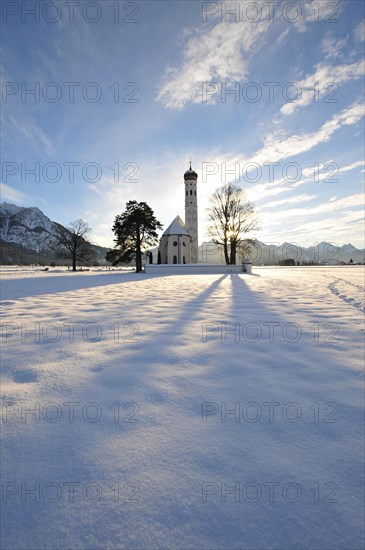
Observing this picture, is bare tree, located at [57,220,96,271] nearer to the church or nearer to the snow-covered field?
the church

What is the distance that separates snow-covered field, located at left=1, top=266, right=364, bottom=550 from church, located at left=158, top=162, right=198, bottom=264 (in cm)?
3716

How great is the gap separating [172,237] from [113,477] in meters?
40.2

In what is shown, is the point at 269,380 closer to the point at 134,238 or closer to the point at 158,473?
the point at 158,473

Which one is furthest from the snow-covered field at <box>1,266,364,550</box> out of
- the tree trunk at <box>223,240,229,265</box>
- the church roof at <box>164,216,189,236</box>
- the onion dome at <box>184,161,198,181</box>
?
the onion dome at <box>184,161,198,181</box>

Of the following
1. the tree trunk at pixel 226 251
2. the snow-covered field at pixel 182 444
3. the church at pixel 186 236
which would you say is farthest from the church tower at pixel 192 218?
the snow-covered field at pixel 182 444

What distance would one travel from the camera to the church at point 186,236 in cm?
4091


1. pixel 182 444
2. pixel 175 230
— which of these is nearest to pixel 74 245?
pixel 175 230

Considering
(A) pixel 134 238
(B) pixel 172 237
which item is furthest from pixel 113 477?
(B) pixel 172 237

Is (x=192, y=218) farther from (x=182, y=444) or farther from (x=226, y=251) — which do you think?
(x=182, y=444)

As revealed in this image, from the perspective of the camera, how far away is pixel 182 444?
1795 millimetres

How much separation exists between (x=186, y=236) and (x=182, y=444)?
4063cm

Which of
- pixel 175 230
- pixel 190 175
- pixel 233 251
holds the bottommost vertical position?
pixel 233 251

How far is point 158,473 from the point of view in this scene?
156 cm

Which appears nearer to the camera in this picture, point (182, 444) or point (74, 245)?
point (182, 444)
